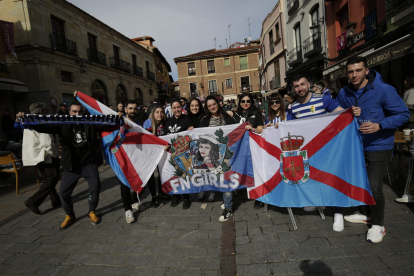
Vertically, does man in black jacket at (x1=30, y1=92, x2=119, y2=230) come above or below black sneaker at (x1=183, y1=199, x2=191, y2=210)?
above

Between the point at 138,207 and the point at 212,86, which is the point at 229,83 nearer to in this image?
the point at 212,86

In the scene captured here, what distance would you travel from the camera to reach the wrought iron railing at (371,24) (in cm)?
951

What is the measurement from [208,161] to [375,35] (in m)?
10.5

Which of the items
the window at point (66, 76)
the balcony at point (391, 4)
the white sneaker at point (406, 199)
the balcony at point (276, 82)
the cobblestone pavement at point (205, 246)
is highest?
the window at point (66, 76)

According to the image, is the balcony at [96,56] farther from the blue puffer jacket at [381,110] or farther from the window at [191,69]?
the window at [191,69]

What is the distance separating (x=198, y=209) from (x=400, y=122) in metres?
2.95

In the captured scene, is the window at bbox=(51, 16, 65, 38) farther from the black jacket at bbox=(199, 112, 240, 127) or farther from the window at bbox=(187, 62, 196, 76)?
the window at bbox=(187, 62, 196, 76)

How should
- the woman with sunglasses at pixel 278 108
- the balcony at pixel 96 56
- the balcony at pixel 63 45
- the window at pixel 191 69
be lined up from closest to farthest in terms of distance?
the woman with sunglasses at pixel 278 108 < the balcony at pixel 63 45 < the balcony at pixel 96 56 < the window at pixel 191 69

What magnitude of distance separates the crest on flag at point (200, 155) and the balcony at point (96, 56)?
1707cm

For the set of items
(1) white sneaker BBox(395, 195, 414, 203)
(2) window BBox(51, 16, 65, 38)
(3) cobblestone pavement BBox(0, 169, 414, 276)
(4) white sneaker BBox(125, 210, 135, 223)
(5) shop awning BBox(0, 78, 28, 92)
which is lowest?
(3) cobblestone pavement BBox(0, 169, 414, 276)

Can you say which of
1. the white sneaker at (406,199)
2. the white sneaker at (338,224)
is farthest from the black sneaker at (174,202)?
the white sneaker at (406,199)

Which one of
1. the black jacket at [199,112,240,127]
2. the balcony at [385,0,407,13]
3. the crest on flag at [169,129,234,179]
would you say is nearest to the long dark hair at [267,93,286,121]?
the black jacket at [199,112,240,127]

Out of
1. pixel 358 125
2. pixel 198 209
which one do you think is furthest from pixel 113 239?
pixel 358 125

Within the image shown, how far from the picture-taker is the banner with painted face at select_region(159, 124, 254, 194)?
136 inches
